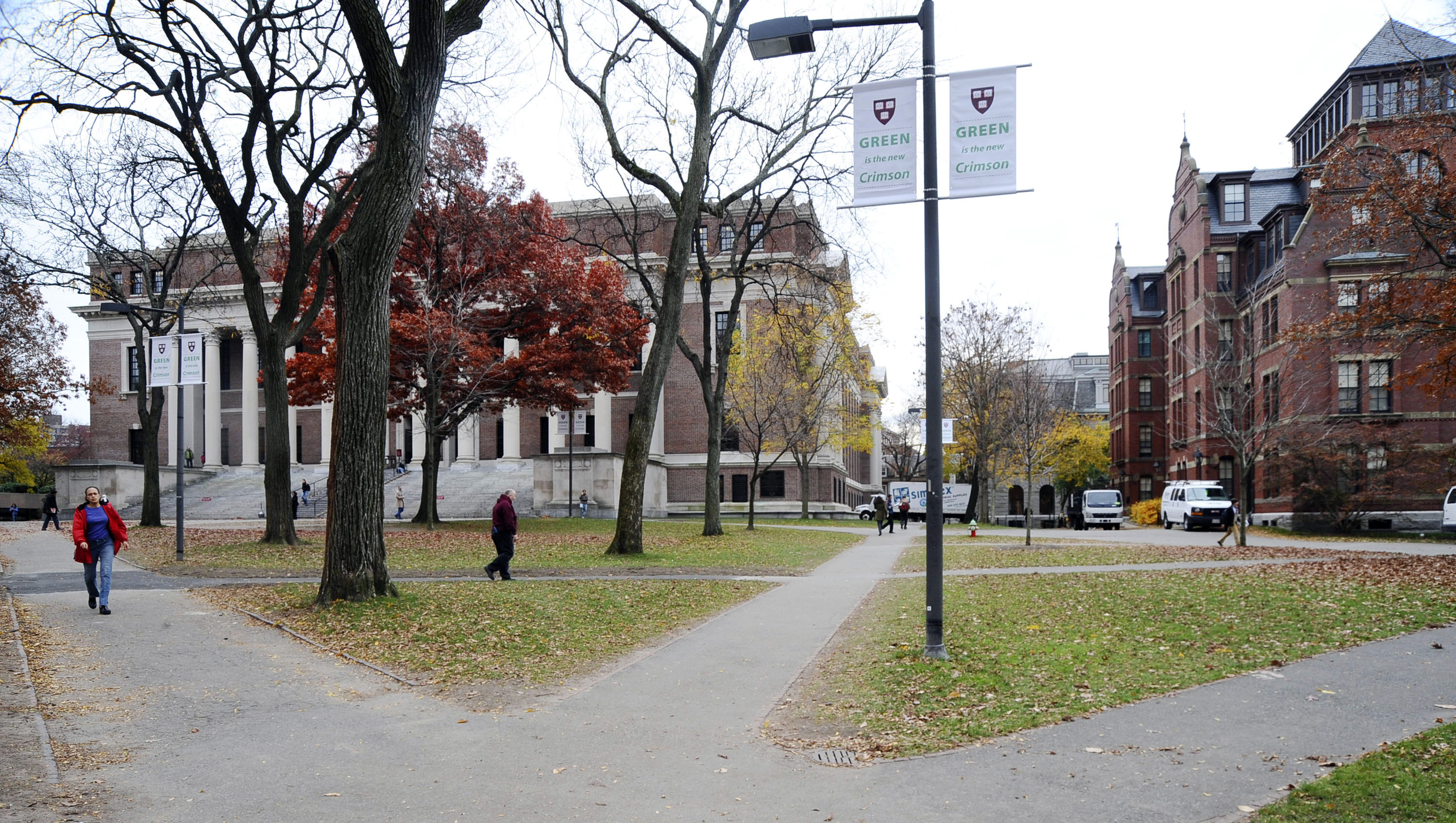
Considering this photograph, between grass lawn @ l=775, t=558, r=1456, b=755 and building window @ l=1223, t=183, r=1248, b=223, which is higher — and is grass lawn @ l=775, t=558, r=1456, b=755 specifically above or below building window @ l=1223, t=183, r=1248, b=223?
below

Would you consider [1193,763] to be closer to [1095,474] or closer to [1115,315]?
[1115,315]

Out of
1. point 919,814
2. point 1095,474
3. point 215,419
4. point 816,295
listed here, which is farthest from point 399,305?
point 1095,474

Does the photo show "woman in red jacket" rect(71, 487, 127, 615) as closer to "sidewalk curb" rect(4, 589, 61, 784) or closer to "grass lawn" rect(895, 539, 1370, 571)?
"sidewalk curb" rect(4, 589, 61, 784)

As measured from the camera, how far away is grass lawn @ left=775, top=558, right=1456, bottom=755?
7.68 m

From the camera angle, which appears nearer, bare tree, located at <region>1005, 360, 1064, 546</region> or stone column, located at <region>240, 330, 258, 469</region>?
bare tree, located at <region>1005, 360, 1064, 546</region>

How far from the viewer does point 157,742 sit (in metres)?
7.27

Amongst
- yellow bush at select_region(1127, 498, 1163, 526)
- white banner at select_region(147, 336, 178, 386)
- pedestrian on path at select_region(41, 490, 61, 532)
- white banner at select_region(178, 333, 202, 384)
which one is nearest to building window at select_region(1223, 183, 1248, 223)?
yellow bush at select_region(1127, 498, 1163, 526)

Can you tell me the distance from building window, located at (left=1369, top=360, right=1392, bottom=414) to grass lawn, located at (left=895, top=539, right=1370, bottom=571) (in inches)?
825

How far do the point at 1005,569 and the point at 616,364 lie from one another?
18.9 m

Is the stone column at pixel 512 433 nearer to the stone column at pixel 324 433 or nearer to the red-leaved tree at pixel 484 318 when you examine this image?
the stone column at pixel 324 433

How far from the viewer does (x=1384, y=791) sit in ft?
17.7

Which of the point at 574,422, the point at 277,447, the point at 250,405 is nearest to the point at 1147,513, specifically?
the point at 574,422

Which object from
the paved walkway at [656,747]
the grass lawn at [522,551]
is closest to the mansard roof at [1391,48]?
the grass lawn at [522,551]

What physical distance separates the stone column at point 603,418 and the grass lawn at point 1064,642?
1639 inches
